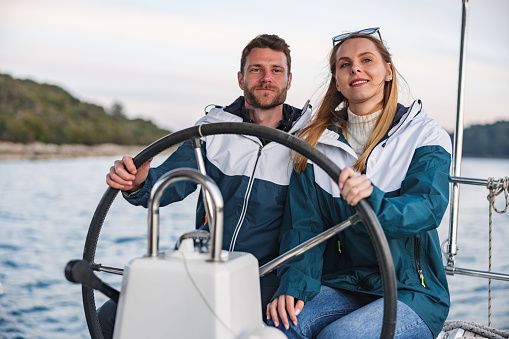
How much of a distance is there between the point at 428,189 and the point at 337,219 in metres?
0.29

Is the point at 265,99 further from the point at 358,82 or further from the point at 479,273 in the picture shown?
the point at 479,273

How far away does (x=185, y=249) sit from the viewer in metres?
1.08

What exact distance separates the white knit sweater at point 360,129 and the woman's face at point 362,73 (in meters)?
0.02

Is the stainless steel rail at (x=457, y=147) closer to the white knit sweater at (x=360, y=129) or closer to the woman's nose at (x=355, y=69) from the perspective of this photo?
the white knit sweater at (x=360, y=129)

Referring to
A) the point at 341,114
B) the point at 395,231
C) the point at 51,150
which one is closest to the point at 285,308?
the point at 395,231

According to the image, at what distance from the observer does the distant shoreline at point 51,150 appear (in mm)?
27578

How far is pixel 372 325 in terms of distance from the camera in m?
1.46

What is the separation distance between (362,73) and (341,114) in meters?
0.17

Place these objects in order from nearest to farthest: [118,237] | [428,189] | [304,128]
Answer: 1. [428,189]
2. [304,128]
3. [118,237]

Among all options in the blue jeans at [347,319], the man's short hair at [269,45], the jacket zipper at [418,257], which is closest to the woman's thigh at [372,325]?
the blue jeans at [347,319]

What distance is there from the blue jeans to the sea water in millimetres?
3449

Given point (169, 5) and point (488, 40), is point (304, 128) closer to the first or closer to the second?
point (488, 40)

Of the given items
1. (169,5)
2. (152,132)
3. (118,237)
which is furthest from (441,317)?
(152,132)

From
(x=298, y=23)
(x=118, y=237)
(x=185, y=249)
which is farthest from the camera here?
(x=298, y=23)
